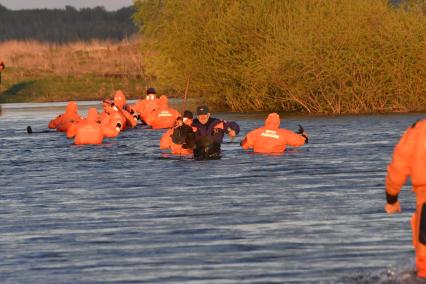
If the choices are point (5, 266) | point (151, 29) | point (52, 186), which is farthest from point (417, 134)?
point (151, 29)

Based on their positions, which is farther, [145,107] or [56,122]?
[145,107]

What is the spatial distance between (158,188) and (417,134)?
11.6 meters

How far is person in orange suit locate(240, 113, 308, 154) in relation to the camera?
29172mm

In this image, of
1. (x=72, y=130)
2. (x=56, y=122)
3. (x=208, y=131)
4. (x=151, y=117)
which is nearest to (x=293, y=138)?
(x=208, y=131)

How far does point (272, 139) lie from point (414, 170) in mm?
17689

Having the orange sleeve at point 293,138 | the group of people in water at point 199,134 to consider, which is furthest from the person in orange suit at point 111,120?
the orange sleeve at point 293,138

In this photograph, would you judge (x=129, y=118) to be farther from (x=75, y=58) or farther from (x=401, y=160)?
(x=75, y=58)

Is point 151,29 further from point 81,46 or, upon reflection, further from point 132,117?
point 81,46

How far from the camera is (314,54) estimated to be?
46.6m

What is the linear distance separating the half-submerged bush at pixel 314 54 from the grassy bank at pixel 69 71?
24.9 m

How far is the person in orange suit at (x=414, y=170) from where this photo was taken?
39.0 feet

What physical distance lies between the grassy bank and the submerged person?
49289 mm

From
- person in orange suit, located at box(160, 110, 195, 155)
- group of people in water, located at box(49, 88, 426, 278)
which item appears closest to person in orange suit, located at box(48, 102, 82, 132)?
group of people in water, located at box(49, 88, 426, 278)

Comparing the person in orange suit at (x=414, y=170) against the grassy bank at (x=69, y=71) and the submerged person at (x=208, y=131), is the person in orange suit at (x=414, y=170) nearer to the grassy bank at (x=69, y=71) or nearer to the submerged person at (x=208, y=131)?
the submerged person at (x=208, y=131)
